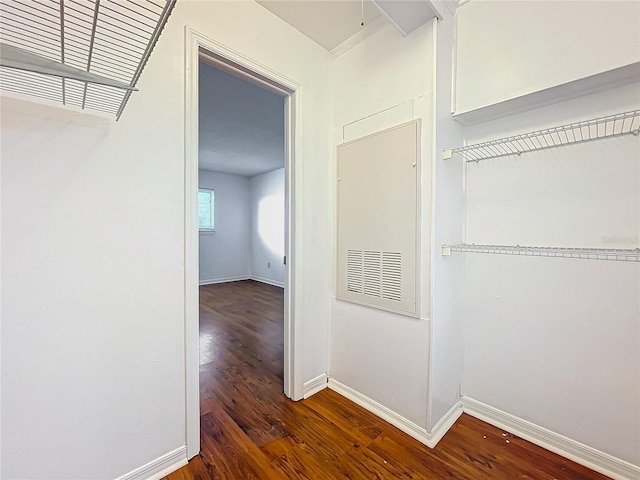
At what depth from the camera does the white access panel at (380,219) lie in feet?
5.53

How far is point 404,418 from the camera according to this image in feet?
5.69

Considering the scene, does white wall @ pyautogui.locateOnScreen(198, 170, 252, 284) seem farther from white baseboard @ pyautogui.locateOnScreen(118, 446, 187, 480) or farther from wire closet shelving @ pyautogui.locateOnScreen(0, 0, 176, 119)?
wire closet shelving @ pyautogui.locateOnScreen(0, 0, 176, 119)

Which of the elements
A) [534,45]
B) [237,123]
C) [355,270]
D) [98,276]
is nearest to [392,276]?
[355,270]

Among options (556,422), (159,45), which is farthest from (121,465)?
(556,422)

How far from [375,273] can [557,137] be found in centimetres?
124

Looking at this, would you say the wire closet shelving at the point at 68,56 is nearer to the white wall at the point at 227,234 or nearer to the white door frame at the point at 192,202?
the white door frame at the point at 192,202

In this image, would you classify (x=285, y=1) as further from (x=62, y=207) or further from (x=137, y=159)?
(x=62, y=207)

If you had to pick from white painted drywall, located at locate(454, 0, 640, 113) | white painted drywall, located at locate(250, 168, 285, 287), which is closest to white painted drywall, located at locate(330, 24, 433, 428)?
white painted drywall, located at locate(454, 0, 640, 113)

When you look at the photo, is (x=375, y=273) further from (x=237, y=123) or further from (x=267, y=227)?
(x=267, y=227)

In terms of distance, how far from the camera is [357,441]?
5.36 feet

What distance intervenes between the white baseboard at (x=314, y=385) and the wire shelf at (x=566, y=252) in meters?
1.31

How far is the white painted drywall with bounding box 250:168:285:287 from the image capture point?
20.2 ft

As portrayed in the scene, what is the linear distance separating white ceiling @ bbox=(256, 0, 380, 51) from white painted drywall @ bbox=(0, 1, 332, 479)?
26 cm

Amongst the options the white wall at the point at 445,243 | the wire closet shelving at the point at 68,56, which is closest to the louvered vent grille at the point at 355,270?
the white wall at the point at 445,243
